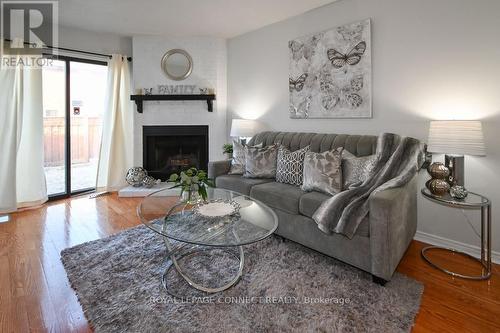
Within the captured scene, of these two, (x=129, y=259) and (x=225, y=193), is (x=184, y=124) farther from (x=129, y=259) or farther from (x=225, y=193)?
(x=129, y=259)

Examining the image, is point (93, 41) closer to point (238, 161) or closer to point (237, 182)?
Result: point (238, 161)

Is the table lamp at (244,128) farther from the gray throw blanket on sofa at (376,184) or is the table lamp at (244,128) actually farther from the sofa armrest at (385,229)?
the sofa armrest at (385,229)

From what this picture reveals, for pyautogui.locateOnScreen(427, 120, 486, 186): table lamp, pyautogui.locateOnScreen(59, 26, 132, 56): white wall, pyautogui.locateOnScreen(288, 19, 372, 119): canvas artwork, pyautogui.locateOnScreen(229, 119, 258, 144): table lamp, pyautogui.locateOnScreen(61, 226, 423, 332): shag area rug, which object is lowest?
pyautogui.locateOnScreen(61, 226, 423, 332): shag area rug

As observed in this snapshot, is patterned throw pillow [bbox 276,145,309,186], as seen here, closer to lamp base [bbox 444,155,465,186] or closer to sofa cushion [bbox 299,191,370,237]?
sofa cushion [bbox 299,191,370,237]

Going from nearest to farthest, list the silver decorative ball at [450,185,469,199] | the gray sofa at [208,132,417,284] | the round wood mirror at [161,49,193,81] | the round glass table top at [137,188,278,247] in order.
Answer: the round glass table top at [137,188,278,247]
the gray sofa at [208,132,417,284]
the silver decorative ball at [450,185,469,199]
the round wood mirror at [161,49,193,81]

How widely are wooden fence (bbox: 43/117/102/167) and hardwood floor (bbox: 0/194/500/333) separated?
1218 mm

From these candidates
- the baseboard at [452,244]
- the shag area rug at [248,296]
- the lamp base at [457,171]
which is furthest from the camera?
the baseboard at [452,244]

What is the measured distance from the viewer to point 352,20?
113 inches

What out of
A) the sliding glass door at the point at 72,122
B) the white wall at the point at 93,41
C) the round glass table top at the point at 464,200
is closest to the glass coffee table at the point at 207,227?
the round glass table top at the point at 464,200

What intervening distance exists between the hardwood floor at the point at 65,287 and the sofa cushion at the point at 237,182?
1.09 metres

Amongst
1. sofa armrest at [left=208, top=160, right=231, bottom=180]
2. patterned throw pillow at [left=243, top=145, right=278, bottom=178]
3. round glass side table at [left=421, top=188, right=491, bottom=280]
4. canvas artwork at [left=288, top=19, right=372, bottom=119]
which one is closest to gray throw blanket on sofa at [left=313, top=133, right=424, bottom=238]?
round glass side table at [left=421, top=188, right=491, bottom=280]

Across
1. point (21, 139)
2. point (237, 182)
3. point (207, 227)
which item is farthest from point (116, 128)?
point (207, 227)

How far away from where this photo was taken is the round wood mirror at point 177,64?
14.2ft

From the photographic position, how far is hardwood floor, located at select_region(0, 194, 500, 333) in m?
1.57
